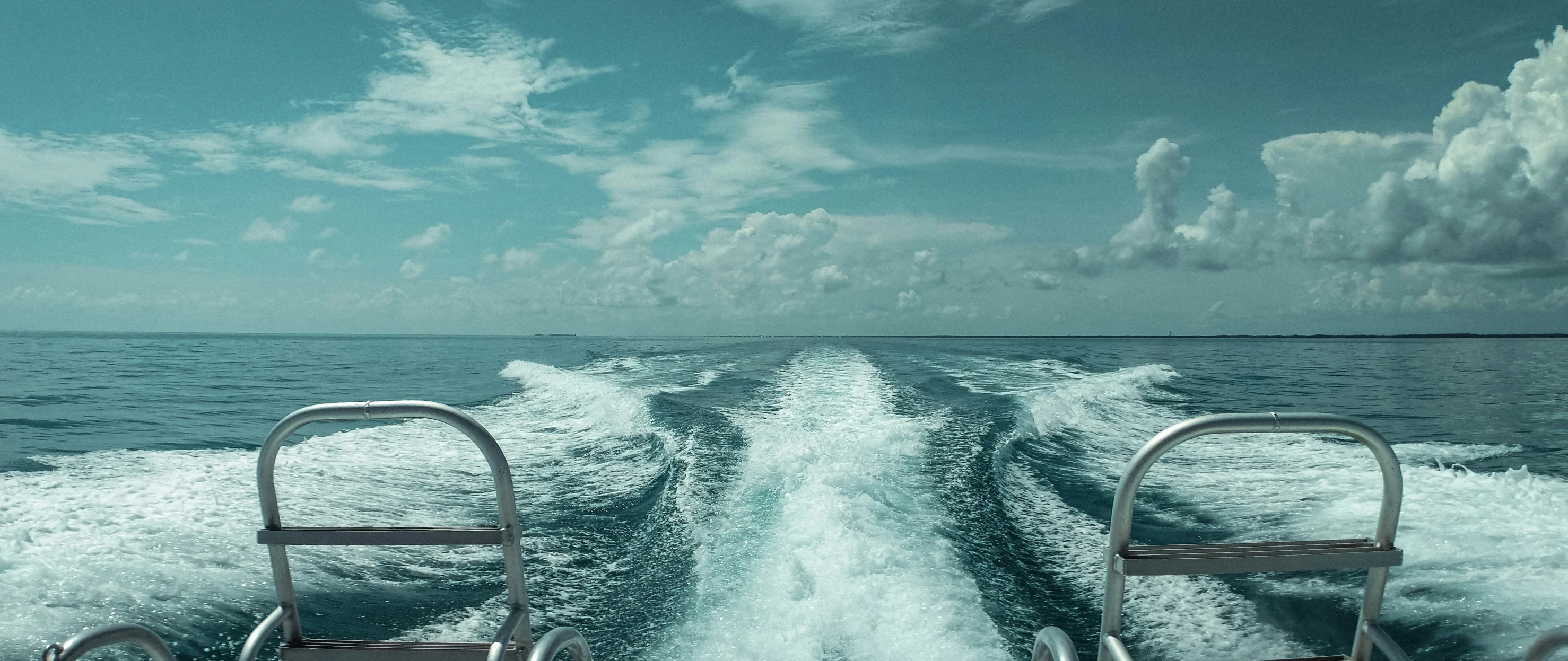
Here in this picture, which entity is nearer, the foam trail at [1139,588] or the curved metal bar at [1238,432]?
the curved metal bar at [1238,432]

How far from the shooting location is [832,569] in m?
5.01

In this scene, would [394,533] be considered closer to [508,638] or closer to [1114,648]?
[508,638]

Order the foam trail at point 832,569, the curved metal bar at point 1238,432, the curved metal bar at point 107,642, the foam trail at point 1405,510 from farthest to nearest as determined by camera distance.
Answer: the foam trail at point 1405,510 < the foam trail at point 832,569 < the curved metal bar at point 1238,432 < the curved metal bar at point 107,642

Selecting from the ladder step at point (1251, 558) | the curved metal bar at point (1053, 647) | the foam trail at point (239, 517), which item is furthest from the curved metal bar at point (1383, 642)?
the foam trail at point (239, 517)

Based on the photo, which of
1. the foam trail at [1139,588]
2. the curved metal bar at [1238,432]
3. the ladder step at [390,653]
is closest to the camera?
the curved metal bar at [1238,432]

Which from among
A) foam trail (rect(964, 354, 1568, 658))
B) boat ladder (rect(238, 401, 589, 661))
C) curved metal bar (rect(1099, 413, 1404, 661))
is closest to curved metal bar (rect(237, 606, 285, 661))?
boat ladder (rect(238, 401, 589, 661))

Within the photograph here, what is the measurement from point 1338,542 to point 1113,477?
6979 millimetres

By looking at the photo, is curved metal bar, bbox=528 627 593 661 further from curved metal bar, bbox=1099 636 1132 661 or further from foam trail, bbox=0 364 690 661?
foam trail, bbox=0 364 690 661

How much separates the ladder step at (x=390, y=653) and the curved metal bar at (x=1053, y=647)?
1.22 meters

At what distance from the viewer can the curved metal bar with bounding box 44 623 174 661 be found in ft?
4.32

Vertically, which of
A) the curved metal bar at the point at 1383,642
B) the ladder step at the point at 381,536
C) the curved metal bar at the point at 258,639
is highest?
the ladder step at the point at 381,536

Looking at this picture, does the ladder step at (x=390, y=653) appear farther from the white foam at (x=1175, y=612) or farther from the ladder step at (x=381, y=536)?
the white foam at (x=1175, y=612)

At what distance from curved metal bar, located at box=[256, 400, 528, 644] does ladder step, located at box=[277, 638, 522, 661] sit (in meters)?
0.04

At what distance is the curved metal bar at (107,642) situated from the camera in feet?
4.32
